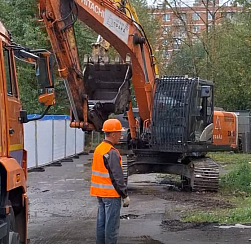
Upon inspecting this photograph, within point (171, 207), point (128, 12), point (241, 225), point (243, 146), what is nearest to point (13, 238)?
point (241, 225)

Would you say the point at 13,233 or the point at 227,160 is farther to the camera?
the point at 227,160

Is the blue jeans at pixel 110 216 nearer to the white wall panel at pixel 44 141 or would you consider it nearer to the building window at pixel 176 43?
the white wall panel at pixel 44 141

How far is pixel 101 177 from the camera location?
7.93 metres

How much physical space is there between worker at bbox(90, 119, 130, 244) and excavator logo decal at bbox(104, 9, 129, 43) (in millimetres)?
4671

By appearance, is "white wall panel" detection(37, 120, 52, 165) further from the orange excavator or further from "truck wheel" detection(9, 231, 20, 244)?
"truck wheel" detection(9, 231, 20, 244)

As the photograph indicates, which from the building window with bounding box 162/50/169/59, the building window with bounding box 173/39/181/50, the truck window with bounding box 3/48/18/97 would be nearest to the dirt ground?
the truck window with bounding box 3/48/18/97

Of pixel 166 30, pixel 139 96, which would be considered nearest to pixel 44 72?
pixel 139 96

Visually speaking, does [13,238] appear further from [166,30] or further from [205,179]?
[166,30]

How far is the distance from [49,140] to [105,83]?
11.1m

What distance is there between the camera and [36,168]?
21.4m

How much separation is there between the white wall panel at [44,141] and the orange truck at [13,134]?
14.0 meters

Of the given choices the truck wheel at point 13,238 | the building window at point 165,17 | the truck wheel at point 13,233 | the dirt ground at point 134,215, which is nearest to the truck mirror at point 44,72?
the truck wheel at point 13,233

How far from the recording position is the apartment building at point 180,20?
39.7 meters

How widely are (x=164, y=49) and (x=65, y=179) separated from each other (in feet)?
76.7
